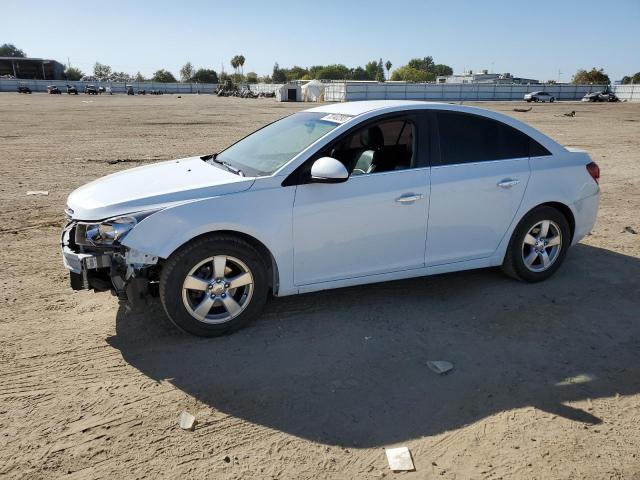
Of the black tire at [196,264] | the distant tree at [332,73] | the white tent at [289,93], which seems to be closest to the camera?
the black tire at [196,264]

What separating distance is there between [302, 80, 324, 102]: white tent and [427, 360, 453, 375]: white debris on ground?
67.7m

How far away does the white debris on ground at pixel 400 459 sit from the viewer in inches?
109

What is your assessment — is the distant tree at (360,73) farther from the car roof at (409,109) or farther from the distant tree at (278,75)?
the car roof at (409,109)

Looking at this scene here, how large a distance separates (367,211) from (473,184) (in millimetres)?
1096

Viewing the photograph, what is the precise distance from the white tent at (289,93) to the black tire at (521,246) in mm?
66929

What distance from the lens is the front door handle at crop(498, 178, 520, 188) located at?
190 inches

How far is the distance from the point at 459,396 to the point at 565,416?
629 mm

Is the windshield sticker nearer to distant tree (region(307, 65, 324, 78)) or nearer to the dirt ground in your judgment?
the dirt ground

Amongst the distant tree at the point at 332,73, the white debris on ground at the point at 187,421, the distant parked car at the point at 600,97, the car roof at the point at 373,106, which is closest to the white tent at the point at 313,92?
the distant parked car at the point at 600,97

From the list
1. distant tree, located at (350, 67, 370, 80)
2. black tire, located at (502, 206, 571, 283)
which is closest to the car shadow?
black tire, located at (502, 206, 571, 283)

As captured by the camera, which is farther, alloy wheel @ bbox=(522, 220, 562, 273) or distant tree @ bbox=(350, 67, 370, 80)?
distant tree @ bbox=(350, 67, 370, 80)

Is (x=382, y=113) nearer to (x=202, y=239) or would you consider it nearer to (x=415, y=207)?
(x=415, y=207)

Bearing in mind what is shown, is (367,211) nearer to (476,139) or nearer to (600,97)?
(476,139)

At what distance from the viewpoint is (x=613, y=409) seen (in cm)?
331
